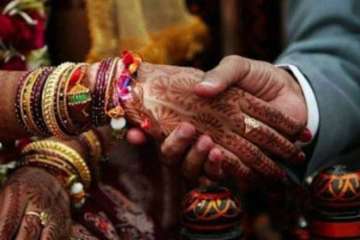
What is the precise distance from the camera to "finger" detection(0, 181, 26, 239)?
910 mm

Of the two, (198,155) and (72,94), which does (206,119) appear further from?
(72,94)

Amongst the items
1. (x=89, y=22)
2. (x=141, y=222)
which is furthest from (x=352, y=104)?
(x=89, y=22)

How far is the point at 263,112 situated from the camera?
3.45 feet

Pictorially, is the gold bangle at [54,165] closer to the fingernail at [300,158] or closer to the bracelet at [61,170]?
the bracelet at [61,170]

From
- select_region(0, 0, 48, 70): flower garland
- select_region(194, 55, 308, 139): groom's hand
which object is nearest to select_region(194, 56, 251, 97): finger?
select_region(194, 55, 308, 139): groom's hand

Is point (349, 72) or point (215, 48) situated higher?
Answer: point (349, 72)

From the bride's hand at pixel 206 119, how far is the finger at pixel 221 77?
0.07ft

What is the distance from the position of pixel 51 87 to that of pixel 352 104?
1.46 ft

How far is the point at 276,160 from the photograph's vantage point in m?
1.09

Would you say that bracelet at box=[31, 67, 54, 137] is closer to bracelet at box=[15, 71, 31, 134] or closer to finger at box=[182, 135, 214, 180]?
bracelet at box=[15, 71, 31, 134]

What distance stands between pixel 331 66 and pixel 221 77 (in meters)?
0.23

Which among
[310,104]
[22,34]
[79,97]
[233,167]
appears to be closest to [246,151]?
[233,167]

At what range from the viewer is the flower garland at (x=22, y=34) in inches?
50.2

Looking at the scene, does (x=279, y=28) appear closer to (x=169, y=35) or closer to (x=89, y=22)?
(x=169, y=35)
